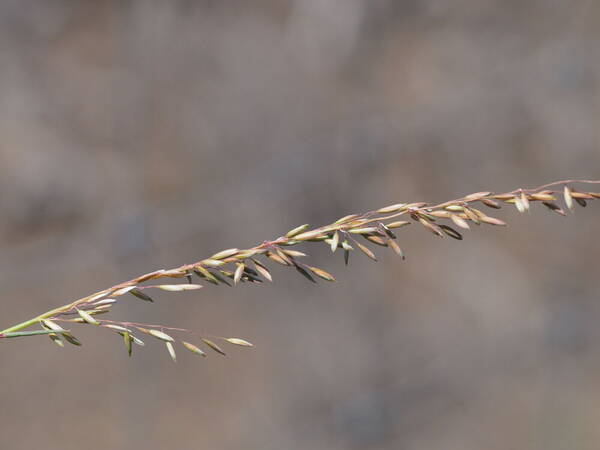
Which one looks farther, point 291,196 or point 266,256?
point 291,196

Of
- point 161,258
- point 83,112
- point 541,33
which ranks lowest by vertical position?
point 161,258

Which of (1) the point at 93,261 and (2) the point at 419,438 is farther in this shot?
(2) the point at 419,438

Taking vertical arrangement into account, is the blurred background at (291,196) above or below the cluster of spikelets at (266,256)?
above

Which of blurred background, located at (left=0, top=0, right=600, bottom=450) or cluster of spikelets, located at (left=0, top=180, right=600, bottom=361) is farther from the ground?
blurred background, located at (left=0, top=0, right=600, bottom=450)

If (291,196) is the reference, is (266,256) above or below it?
below

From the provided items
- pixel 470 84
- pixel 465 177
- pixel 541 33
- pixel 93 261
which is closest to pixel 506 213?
pixel 465 177

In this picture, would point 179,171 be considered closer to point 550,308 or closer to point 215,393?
point 215,393

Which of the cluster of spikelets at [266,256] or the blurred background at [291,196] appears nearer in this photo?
A: the cluster of spikelets at [266,256]

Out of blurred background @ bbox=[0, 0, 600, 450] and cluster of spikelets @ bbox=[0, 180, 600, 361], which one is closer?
cluster of spikelets @ bbox=[0, 180, 600, 361]
